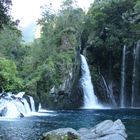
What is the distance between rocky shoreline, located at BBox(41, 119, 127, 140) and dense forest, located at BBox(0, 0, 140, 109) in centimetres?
2276

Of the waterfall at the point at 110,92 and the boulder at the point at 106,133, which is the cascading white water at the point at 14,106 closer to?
the boulder at the point at 106,133

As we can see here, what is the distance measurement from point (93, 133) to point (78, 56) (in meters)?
34.0

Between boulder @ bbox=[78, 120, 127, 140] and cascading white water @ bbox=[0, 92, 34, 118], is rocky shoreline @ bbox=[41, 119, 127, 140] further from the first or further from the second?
cascading white water @ bbox=[0, 92, 34, 118]

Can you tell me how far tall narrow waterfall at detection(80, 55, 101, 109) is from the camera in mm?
54812

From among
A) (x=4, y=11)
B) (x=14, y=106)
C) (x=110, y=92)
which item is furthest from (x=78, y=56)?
(x=4, y=11)

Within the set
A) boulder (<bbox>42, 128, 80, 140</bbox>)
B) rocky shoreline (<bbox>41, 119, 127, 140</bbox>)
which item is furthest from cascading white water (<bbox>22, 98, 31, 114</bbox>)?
boulder (<bbox>42, 128, 80, 140</bbox>)

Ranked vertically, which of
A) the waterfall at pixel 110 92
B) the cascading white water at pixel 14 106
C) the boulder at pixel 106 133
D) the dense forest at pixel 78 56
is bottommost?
the boulder at pixel 106 133

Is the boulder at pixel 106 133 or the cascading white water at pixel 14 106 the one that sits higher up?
the cascading white water at pixel 14 106

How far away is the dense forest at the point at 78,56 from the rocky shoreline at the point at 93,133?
22.8 meters

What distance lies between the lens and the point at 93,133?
2344 cm

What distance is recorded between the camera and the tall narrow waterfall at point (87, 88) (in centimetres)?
5481

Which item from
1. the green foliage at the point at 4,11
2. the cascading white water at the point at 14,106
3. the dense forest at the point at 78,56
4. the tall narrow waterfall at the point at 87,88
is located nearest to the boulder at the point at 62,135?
the green foliage at the point at 4,11

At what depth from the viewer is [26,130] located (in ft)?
92.8

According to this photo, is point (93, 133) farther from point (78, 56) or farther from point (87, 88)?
point (78, 56)
